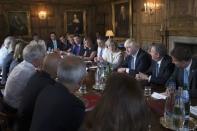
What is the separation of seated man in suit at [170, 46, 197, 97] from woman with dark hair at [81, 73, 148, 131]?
1932 millimetres

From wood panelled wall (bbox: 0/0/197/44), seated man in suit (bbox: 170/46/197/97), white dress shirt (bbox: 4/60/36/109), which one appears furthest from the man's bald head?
wood panelled wall (bbox: 0/0/197/44)

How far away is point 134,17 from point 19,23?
15.5 ft

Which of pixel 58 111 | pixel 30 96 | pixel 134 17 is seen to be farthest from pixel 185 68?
pixel 134 17

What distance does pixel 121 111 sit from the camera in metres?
1.31

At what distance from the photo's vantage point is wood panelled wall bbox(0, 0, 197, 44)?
24.5ft

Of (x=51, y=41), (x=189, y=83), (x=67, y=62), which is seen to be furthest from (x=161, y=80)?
(x=51, y=41)

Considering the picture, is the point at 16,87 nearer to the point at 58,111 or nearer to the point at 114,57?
the point at 58,111

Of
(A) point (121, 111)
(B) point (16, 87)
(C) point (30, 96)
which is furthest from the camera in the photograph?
(B) point (16, 87)

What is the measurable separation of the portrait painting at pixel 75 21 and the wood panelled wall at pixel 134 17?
0.63ft

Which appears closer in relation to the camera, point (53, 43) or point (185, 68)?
point (185, 68)

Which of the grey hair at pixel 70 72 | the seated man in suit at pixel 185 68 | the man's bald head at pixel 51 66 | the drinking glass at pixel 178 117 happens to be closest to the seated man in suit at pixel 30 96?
the man's bald head at pixel 51 66

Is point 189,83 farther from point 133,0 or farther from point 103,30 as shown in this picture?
point 103,30

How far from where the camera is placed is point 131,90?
1370mm

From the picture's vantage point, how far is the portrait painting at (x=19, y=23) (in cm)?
1102
